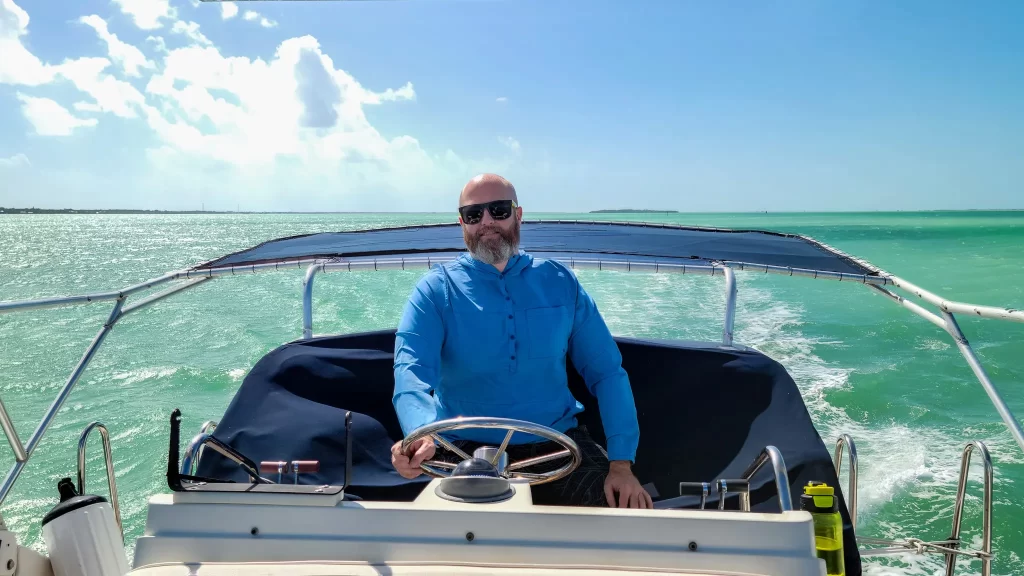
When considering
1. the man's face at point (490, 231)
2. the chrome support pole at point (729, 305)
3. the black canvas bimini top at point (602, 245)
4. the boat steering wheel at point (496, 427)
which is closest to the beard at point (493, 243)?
the man's face at point (490, 231)

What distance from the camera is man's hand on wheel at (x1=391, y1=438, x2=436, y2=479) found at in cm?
162

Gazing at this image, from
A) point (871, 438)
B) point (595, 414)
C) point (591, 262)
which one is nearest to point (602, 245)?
point (591, 262)

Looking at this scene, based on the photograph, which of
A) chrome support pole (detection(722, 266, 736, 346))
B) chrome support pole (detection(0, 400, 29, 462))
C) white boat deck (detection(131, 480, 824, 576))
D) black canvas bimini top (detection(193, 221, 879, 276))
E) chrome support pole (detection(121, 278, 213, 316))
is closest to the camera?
white boat deck (detection(131, 480, 824, 576))

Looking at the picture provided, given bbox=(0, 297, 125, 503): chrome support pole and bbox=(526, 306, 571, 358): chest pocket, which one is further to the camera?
bbox=(526, 306, 571, 358): chest pocket

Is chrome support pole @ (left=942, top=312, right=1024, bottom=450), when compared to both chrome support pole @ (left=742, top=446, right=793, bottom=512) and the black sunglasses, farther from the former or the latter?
the black sunglasses

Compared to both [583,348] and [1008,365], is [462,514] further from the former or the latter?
[1008,365]

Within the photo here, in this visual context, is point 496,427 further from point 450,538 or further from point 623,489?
point 623,489

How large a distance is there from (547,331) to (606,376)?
22cm

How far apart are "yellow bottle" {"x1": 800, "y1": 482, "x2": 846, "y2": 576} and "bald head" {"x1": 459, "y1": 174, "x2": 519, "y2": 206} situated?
1.17m

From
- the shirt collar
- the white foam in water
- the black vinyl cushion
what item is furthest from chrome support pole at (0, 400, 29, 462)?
the white foam in water

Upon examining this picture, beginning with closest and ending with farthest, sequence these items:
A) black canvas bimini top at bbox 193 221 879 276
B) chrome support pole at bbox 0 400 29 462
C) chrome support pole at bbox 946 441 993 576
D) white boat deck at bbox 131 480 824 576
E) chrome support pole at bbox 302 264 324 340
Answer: white boat deck at bbox 131 480 824 576 → chrome support pole at bbox 0 400 29 462 → chrome support pole at bbox 946 441 993 576 → chrome support pole at bbox 302 264 324 340 → black canvas bimini top at bbox 193 221 879 276

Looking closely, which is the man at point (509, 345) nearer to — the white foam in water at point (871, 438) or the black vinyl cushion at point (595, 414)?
the black vinyl cushion at point (595, 414)

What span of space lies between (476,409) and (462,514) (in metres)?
0.90

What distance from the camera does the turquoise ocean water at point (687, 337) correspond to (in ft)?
15.4
